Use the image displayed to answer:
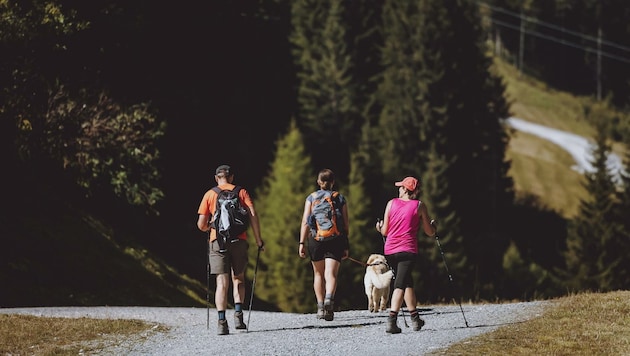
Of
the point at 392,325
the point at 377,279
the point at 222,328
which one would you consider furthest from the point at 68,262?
the point at 392,325

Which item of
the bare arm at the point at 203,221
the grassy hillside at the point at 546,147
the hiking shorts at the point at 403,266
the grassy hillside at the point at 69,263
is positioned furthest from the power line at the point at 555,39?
the hiking shorts at the point at 403,266

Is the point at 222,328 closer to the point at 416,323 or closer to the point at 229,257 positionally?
the point at 229,257

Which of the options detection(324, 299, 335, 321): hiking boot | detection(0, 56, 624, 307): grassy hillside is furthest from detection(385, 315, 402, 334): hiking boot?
detection(0, 56, 624, 307): grassy hillside

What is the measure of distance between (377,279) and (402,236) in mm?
3385

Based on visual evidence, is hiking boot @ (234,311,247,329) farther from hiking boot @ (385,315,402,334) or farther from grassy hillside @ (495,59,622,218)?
grassy hillside @ (495,59,622,218)

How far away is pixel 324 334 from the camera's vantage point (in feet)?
48.3

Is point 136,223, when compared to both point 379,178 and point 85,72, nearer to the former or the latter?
point 85,72

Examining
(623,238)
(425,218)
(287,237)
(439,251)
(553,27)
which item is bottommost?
(425,218)

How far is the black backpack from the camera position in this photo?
48.1 feet

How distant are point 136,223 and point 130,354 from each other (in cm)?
3065

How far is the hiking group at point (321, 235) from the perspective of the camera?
14.3 m

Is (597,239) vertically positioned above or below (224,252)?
above

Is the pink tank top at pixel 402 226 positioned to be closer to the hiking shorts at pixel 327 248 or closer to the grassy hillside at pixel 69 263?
the hiking shorts at pixel 327 248

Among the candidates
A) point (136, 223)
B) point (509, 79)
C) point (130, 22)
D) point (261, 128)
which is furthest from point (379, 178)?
point (509, 79)
